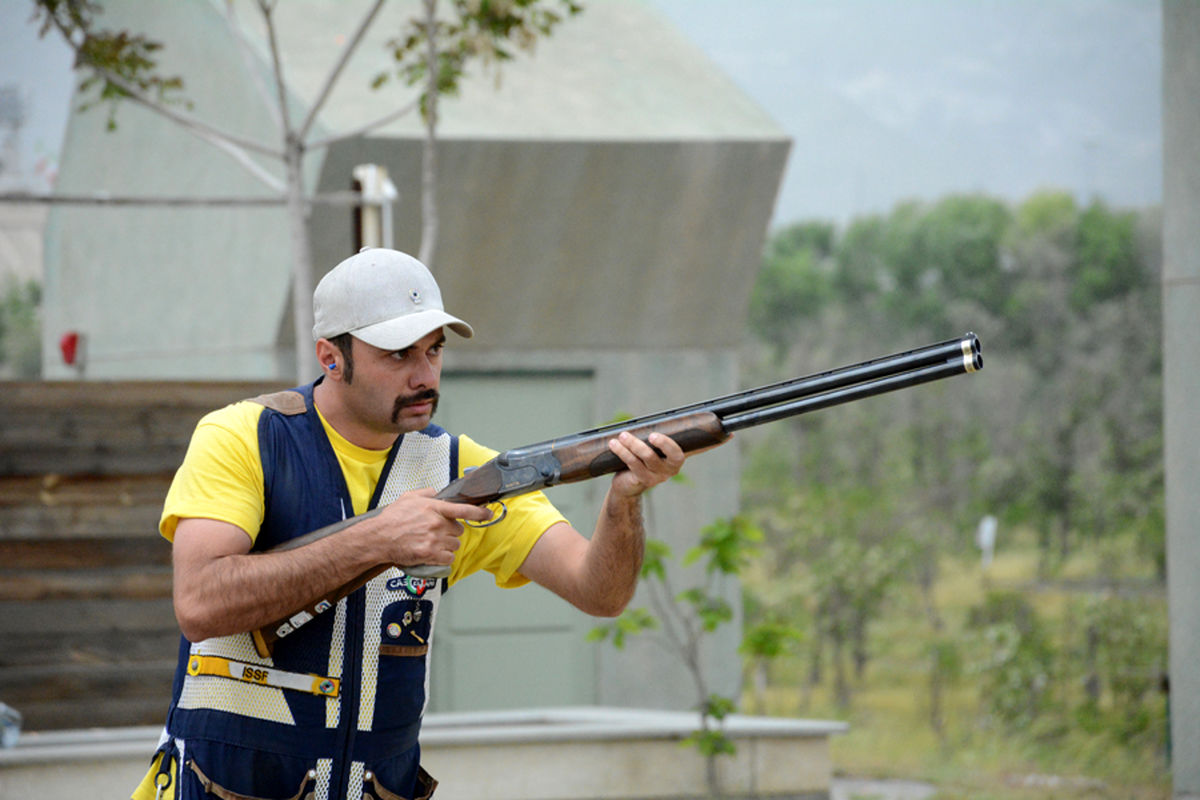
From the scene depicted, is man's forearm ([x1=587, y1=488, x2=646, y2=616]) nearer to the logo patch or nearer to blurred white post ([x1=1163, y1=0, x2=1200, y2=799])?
the logo patch

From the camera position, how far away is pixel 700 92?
27.6 ft

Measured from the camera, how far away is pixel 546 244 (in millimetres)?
7969

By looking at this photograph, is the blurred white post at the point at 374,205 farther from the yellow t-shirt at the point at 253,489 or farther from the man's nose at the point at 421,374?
the man's nose at the point at 421,374

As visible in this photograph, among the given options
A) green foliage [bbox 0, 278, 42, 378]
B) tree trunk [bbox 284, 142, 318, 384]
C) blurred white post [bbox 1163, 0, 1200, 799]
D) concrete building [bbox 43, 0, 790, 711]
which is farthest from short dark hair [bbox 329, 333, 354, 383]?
green foliage [bbox 0, 278, 42, 378]

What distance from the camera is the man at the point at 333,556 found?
2412mm

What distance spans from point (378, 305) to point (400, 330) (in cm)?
8

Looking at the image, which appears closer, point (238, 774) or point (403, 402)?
point (238, 774)

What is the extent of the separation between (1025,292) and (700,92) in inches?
1414

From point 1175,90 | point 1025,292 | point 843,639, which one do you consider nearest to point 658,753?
point 1175,90

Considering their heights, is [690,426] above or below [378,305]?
below

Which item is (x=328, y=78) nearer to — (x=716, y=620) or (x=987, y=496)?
(x=716, y=620)

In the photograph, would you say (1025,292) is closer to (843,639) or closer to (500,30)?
(843,639)

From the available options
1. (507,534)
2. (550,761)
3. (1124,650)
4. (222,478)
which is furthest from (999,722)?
(222,478)

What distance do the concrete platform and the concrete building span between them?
239 centimetres
